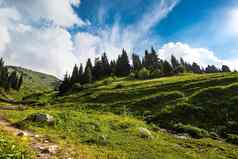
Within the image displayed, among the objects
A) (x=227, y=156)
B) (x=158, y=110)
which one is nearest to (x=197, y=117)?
(x=158, y=110)

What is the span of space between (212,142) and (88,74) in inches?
3379

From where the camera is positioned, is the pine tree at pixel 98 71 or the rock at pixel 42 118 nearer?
the rock at pixel 42 118

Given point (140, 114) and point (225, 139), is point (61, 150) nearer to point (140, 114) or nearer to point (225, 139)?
point (225, 139)

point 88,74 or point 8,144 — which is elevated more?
point 88,74

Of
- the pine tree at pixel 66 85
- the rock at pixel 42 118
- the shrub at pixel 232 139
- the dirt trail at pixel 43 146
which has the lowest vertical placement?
the shrub at pixel 232 139

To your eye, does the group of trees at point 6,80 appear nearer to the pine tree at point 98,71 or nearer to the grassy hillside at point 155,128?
the pine tree at point 98,71

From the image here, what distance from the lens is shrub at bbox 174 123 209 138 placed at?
28.5 metres

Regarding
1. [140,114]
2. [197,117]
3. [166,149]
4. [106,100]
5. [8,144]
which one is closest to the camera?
[8,144]

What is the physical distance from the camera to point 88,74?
108062 mm

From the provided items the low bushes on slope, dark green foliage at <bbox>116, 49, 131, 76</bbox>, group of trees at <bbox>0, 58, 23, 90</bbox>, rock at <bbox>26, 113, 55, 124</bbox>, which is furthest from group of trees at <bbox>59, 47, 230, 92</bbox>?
rock at <bbox>26, 113, 55, 124</bbox>

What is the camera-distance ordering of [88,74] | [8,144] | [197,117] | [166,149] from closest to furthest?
[8,144], [166,149], [197,117], [88,74]

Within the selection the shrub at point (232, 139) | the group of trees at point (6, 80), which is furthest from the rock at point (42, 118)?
the group of trees at point (6, 80)

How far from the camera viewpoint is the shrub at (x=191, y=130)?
28.5 m

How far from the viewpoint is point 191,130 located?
2948 cm
